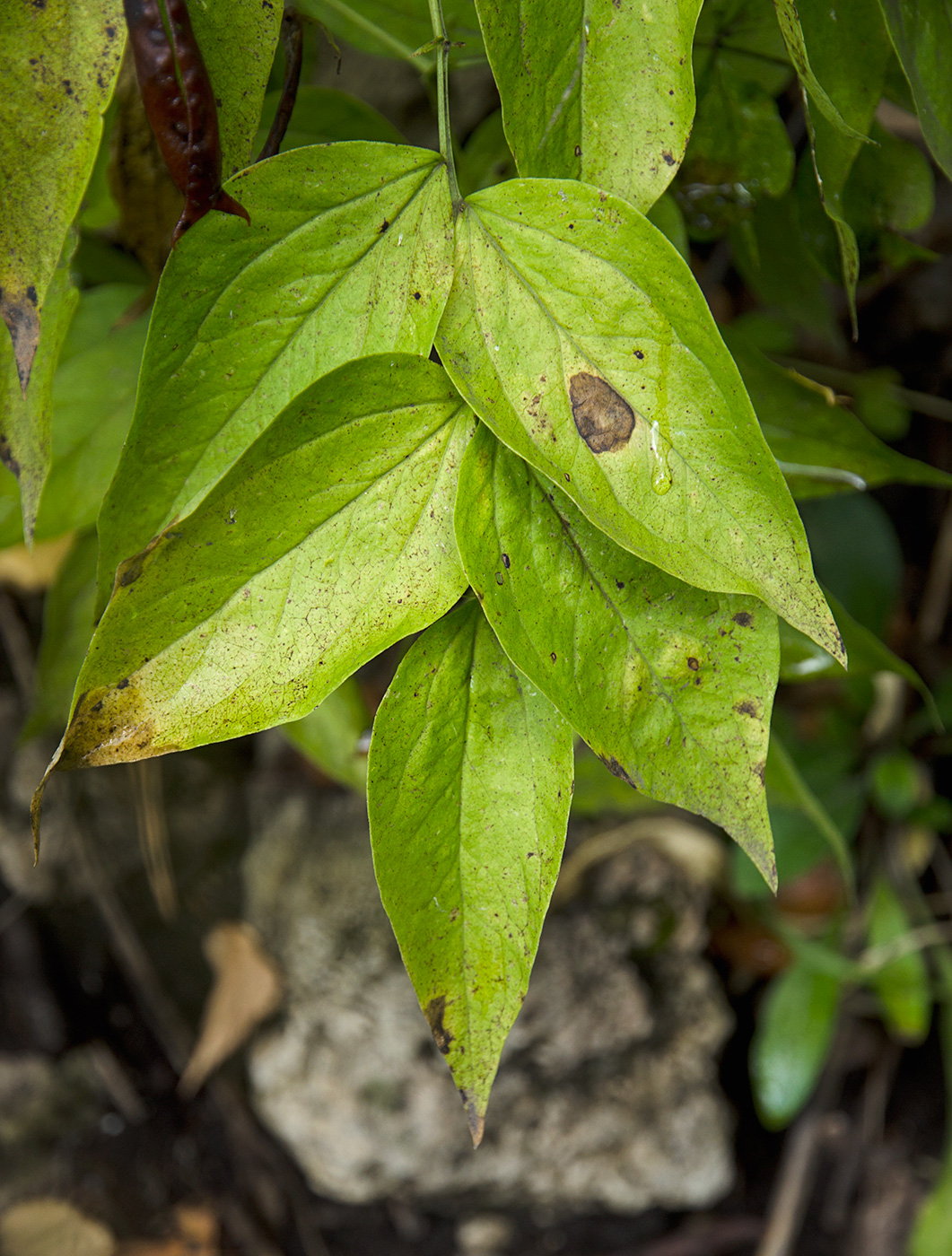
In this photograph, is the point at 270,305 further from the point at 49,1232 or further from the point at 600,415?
the point at 49,1232

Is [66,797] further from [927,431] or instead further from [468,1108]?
[927,431]

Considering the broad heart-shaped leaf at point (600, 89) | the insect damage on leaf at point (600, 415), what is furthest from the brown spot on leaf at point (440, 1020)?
the broad heart-shaped leaf at point (600, 89)

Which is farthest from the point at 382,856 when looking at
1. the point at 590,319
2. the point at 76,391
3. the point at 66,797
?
the point at 66,797

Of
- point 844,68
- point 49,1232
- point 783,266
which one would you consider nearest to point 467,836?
point 844,68

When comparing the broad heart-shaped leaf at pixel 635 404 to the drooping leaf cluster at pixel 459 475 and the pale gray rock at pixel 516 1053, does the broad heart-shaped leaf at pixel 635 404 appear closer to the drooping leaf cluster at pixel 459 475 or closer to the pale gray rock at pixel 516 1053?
the drooping leaf cluster at pixel 459 475

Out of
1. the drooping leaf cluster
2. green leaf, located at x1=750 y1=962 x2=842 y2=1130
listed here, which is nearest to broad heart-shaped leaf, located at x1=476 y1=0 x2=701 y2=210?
the drooping leaf cluster

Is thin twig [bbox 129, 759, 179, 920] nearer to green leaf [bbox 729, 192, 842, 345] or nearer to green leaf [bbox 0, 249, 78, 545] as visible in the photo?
green leaf [bbox 0, 249, 78, 545]
